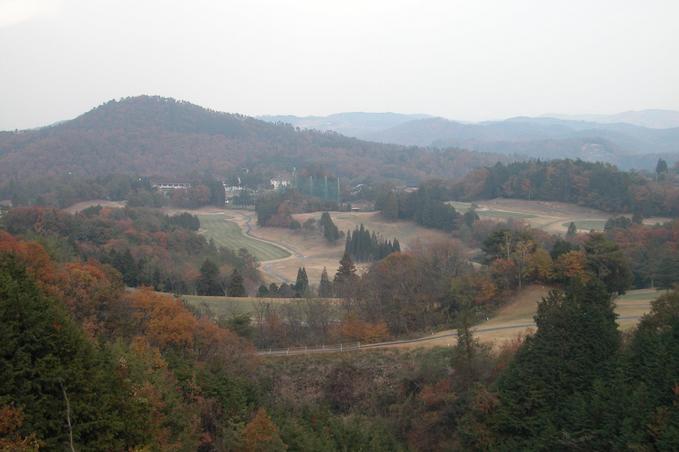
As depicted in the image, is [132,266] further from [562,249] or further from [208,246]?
[562,249]

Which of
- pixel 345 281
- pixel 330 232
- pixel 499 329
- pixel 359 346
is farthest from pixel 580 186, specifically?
pixel 359 346

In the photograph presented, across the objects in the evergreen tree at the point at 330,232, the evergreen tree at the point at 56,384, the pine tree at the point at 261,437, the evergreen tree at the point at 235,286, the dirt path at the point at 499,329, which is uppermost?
the evergreen tree at the point at 56,384

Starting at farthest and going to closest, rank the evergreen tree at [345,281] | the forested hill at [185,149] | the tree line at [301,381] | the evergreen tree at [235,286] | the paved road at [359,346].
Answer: the forested hill at [185,149], the evergreen tree at [235,286], the evergreen tree at [345,281], the paved road at [359,346], the tree line at [301,381]

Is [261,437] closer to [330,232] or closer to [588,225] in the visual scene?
[330,232]

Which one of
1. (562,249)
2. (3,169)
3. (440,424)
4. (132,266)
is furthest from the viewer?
(3,169)

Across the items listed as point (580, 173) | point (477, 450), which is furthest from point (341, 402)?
point (580, 173)

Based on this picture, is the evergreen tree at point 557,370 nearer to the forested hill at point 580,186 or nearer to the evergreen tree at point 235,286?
the evergreen tree at point 235,286

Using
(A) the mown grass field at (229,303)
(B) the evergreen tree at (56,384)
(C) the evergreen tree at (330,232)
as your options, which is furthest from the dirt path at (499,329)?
(C) the evergreen tree at (330,232)
